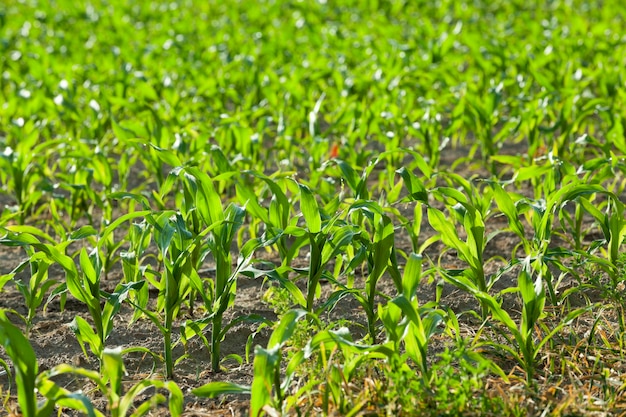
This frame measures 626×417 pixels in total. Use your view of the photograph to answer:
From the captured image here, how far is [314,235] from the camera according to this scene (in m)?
2.84

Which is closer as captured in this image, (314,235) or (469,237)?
(314,235)

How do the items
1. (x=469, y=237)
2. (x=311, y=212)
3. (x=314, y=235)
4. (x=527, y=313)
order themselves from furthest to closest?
(x=469, y=237) < (x=311, y=212) < (x=314, y=235) < (x=527, y=313)

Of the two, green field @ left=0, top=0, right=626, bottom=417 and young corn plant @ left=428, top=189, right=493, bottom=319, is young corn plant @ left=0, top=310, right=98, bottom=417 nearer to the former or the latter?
green field @ left=0, top=0, right=626, bottom=417

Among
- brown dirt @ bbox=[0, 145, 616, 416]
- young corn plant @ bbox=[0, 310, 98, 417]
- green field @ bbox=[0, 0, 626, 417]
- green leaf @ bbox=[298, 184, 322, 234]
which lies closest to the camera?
young corn plant @ bbox=[0, 310, 98, 417]

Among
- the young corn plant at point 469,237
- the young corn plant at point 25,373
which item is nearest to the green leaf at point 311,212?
the young corn plant at point 469,237

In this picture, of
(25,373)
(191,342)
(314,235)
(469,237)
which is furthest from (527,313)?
(25,373)

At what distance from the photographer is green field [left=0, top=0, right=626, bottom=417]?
2551mm

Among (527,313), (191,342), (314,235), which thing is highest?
(314,235)

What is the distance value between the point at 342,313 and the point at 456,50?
4.41m

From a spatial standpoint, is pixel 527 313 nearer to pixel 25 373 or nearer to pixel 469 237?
pixel 469 237

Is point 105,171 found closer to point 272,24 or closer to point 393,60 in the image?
point 393,60

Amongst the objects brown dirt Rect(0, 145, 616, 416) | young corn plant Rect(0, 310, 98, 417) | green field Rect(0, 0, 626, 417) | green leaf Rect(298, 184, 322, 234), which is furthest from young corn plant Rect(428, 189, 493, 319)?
young corn plant Rect(0, 310, 98, 417)

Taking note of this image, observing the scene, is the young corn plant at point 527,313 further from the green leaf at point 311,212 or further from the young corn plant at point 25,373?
the young corn plant at point 25,373

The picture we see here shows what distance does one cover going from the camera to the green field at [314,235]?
2.55 metres
